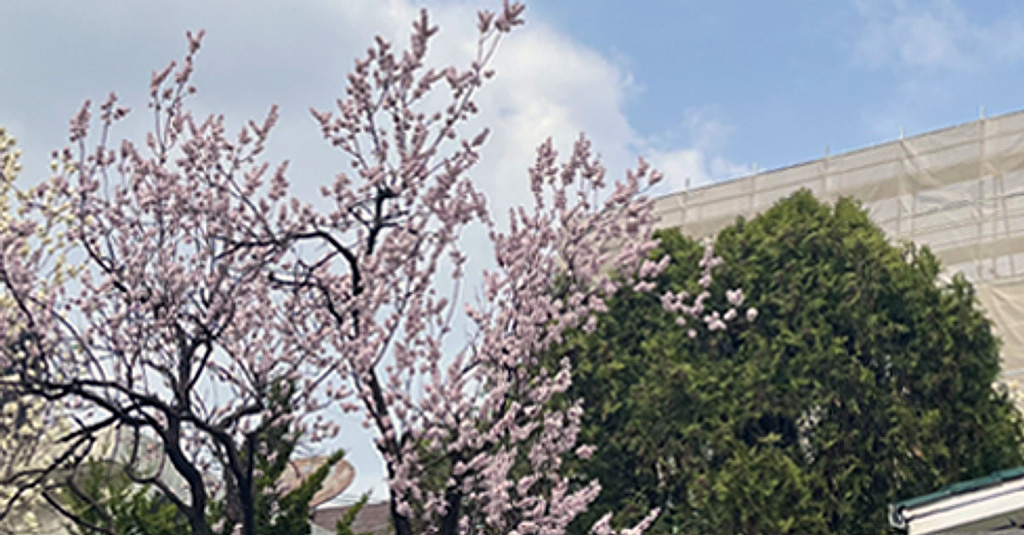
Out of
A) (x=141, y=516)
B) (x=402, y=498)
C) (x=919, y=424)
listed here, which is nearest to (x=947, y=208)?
(x=919, y=424)

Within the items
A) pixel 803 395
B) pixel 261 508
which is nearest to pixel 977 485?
pixel 803 395

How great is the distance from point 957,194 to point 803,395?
1156 cm

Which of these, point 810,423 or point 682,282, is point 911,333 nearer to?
point 810,423

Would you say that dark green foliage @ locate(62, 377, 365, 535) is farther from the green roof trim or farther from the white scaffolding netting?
the white scaffolding netting

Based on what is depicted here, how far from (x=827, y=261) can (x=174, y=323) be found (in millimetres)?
11413

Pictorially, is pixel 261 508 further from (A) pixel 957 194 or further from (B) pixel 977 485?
(A) pixel 957 194

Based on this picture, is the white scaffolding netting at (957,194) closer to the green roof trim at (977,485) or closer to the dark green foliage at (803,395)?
the dark green foliage at (803,395)

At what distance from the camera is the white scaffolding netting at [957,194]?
23.2m

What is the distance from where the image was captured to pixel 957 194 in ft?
82.0

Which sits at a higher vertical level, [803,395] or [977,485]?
[803,395]

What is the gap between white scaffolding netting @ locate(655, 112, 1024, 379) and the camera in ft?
76.1

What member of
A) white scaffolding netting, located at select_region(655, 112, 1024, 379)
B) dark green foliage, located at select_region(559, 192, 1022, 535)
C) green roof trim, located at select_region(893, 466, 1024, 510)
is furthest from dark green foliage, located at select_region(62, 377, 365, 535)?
white scaffolding netting, located at select_region(655, 112, 1024, 379)

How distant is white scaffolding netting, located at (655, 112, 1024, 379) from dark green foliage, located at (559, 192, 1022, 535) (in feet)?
19.2

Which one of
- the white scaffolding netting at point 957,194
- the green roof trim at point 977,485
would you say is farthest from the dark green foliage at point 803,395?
the white scaffolding netting at point 957,194
